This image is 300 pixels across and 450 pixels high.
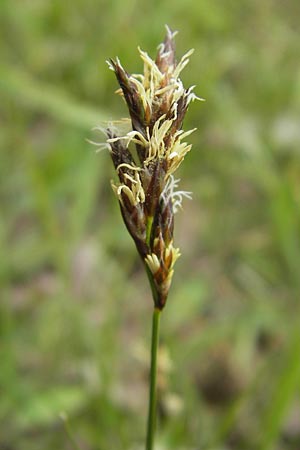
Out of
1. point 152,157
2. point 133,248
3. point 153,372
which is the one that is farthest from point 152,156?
point 133,248

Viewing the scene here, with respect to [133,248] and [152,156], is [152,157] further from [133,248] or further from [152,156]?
[133,248]

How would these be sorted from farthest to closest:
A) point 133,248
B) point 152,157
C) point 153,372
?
point 133,248 → point 153,372 → point 152,157

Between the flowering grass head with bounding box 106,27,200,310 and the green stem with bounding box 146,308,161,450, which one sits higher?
the flowering grass head with bounding box 106,27,200,310

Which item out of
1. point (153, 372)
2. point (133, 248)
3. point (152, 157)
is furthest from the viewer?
point (133, 248)

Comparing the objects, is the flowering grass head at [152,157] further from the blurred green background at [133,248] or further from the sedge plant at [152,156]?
the blurred green background at [133,248]

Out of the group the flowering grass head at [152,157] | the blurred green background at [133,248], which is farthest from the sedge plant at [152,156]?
the blurred green background at [133,248]

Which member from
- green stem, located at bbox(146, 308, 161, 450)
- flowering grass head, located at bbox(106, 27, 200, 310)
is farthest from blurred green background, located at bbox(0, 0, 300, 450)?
flowering grass head, located at bbox(106, 27, 200, 310)

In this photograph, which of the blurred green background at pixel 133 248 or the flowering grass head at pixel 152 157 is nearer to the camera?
the flowering grass head at pixel 152 157

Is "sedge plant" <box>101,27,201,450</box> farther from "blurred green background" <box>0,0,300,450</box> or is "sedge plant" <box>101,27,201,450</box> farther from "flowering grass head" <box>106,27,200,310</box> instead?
"blurred green background" <box>0,0,300,450</box>
